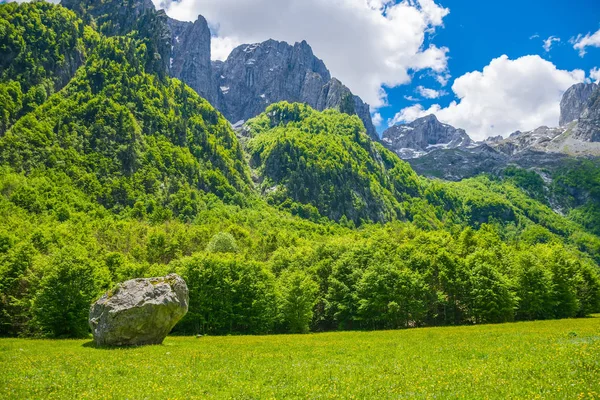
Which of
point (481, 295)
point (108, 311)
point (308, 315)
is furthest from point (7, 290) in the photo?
point (481, 295)

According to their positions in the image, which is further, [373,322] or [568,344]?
[373,322]

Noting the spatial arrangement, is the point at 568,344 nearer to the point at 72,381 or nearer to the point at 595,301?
the point at 72,381

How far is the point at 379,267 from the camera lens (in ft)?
241

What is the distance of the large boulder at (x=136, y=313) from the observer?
3712 centimetres

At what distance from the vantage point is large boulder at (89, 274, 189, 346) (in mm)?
37125

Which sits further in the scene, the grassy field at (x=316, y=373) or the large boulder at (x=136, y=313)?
the large boulder at (x=136, y=313)

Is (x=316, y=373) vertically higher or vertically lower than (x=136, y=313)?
lower

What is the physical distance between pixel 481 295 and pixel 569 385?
56993mm

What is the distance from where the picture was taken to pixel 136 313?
123 feet

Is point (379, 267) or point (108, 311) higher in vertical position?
point (379, 267)

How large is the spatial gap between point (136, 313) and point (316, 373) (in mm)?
21652

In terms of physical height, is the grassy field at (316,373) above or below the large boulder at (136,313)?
below

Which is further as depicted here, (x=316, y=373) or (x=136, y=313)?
(x=136, y=313)

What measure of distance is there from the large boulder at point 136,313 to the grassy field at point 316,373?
4.63 m
